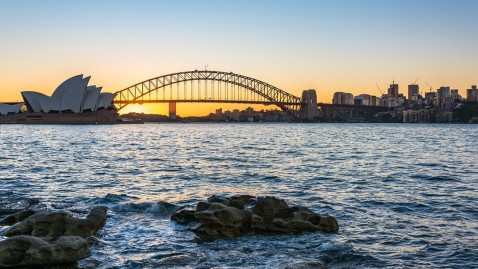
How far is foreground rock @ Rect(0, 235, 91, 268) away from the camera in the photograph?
21.5 ft

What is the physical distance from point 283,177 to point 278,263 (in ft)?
35.9

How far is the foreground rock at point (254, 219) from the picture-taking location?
8750mm

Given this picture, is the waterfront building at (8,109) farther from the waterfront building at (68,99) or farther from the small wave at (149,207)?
the small wave at (149,207)

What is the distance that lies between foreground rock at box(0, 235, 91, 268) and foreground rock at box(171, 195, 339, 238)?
251 cm

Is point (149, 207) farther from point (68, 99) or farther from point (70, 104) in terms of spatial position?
point (70, 104)

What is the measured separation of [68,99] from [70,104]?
1707 mm

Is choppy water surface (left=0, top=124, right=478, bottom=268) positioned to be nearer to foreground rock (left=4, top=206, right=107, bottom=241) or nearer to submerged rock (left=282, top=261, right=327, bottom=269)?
submerged rock (left=282, top=261, right=327, bottom=269)

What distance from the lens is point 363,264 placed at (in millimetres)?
7195

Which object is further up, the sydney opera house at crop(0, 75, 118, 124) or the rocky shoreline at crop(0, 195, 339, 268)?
the sydney opera house at crop(0, 75, 118, 124)

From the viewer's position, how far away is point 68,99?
106125 millimetres

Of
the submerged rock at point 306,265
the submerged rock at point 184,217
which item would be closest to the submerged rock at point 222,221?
the submerged rock at point 184,217

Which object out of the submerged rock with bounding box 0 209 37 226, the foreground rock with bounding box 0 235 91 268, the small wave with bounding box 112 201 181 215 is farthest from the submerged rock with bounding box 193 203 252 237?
the submerged rock with bounding box 0 209 37 226

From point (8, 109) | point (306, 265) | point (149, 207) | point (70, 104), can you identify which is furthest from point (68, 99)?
point (306, 265)

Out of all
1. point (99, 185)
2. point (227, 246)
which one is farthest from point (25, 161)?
point (227, 246)
